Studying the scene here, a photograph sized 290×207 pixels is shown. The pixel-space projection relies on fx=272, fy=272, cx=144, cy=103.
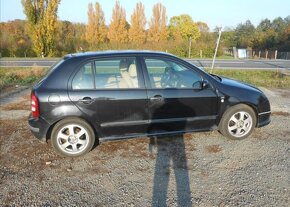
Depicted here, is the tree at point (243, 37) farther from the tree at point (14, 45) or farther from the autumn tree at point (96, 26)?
the tree at point (14, 45)

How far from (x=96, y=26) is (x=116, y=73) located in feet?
126

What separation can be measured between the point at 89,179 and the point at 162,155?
4.18 feet

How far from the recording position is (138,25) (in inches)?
1671

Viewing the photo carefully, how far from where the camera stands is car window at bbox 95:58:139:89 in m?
4.43

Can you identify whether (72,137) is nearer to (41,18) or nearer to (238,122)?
(238,122)

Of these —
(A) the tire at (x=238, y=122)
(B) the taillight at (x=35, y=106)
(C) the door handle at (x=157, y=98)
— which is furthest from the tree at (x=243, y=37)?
(B) the taillight at (x=35, y=106)

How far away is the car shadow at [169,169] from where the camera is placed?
10.9ft

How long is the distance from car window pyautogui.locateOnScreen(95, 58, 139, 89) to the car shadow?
1204 millimetres

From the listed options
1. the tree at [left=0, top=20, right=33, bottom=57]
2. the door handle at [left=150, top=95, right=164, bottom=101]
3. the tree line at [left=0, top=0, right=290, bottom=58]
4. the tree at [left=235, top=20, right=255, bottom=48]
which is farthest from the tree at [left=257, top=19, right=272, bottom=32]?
the door handle at [left=150, top=95, right=164, bottom=101]

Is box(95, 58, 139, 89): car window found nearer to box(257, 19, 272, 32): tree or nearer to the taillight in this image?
the taillight

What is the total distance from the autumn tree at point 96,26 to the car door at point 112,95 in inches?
1439

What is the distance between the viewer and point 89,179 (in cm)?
380

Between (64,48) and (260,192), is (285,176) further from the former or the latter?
(64,48)

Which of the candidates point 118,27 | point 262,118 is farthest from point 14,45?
point 262,118
